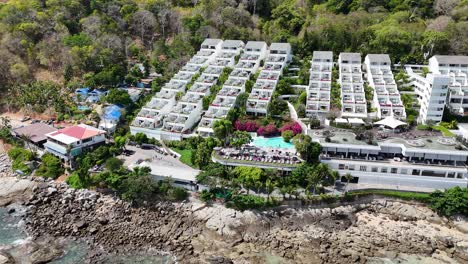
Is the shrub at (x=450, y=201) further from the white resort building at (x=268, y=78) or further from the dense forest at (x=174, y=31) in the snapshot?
the dense forest at (x=174, y=31)

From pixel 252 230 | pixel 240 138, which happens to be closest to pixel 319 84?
pixel 240 138

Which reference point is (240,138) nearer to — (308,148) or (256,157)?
(256,157)

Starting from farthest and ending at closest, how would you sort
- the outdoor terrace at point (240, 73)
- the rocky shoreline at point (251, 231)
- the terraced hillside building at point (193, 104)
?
1. the outdoor terrace at point (240, 73)
2. the terraced hillside building at point (193, 104)
3. the rocky shoreline at point (251, 231)

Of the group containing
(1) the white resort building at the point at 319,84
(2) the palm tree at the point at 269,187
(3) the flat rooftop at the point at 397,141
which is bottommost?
(2) the palm tree at the point at 269,187

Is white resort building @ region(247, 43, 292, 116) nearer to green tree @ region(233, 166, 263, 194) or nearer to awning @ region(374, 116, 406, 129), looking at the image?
green tree @ region(233, 166, 263, 194)

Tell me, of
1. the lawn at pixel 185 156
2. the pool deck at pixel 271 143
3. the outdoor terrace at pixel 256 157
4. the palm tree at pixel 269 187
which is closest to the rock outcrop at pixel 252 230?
the palm tree at pixel 269 187

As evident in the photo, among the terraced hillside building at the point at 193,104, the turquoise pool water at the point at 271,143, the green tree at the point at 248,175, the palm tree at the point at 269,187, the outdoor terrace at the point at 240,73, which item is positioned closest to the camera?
the palm tree at the point at 269,187

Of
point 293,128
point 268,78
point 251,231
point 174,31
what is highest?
point 174,31
